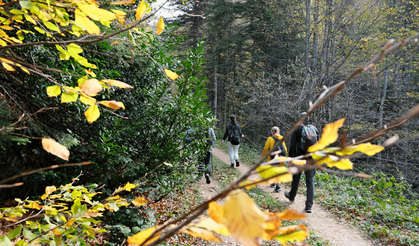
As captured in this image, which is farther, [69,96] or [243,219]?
[69,96]

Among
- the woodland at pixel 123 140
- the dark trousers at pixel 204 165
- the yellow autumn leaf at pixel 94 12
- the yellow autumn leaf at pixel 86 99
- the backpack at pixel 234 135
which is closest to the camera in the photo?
the woodland at pixel 123 140

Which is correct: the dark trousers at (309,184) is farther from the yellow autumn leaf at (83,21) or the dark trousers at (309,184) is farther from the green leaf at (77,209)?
the yellow autumn leaf at (83,21)

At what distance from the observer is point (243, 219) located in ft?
1.24

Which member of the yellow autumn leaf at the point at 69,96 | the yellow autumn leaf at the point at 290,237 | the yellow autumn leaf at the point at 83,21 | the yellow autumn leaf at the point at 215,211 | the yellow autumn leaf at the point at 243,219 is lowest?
the yellow autumn leaf at the point at 290,237

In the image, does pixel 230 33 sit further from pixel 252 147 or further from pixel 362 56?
pixel 362 56

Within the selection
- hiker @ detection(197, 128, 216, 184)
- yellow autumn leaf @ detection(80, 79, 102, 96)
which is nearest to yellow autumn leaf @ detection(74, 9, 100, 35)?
yellow autumn leaf @ detection(80, 79, 102, 96)

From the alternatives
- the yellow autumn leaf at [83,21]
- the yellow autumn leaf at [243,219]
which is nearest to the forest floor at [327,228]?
the yellow autumn leaf at [83,21]

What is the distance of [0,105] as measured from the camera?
2975mm

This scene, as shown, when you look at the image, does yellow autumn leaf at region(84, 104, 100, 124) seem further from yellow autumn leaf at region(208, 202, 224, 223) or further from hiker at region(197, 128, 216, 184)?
hiker at region(197, 128, 216, 184)

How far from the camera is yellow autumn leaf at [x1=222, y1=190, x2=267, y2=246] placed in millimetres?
359

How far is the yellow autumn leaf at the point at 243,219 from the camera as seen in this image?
0.36 m

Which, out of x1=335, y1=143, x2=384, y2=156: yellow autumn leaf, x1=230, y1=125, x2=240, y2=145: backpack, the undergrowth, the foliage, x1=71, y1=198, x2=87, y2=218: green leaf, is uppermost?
x1=335, y1=143, x2=384, y2=156: yellow autumn leaf

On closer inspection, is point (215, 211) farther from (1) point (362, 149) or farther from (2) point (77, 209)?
(2) point (77, 209)

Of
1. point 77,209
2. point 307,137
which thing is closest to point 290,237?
point 77,209
